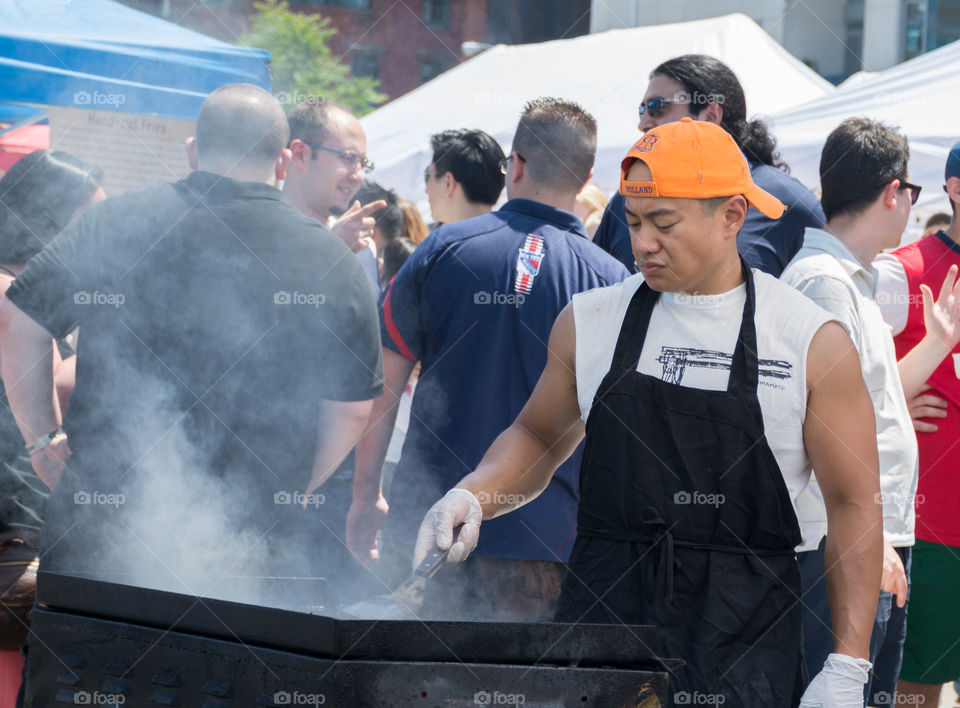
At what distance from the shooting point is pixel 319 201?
3.80 metres

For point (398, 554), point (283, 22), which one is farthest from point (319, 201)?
point (283, 22)

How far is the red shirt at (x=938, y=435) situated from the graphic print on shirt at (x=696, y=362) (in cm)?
170

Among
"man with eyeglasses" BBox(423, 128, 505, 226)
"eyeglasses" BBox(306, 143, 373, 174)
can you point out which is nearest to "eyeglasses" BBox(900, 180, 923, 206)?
"man with eyeglasses" BBox(423, 128, 505, 226)

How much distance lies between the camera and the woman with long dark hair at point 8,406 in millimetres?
2775

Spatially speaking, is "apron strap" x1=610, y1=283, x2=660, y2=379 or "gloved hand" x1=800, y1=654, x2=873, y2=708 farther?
"apron strap" x1=610, y1=283, x2=660, y2=379

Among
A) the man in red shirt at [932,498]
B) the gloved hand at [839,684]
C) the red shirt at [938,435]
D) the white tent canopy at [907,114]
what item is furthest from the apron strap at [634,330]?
the white tent canopy at [907,114]

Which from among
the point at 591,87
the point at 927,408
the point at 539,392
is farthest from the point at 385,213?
the point at 591,87

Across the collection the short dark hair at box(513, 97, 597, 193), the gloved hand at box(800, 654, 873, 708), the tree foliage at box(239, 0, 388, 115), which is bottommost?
the tree foliage at box(239, 0, 388, 115)

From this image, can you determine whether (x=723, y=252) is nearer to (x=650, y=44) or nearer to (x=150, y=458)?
(x=150, y=458)

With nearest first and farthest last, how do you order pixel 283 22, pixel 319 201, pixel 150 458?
1. pixel 150 458
2. pixel 319 201
3. pixel 283 22

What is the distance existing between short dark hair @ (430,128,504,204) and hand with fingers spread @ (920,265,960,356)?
178 cm

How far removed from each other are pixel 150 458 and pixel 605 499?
4.38 feet

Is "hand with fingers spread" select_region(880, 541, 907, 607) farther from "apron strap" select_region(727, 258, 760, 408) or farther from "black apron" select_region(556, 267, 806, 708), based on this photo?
"apron strap" select_region(727, 258, 760, 408)

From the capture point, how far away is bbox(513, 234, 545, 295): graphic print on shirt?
3105 mm
